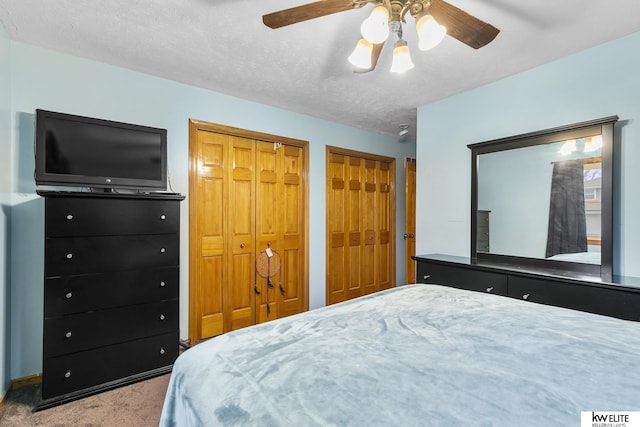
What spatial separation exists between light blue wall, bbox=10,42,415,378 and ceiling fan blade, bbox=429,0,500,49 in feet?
7.62

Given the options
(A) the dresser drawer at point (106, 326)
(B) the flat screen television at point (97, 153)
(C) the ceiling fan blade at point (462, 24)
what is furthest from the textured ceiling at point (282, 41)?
(A) the dresser drawer at point (106, 326)

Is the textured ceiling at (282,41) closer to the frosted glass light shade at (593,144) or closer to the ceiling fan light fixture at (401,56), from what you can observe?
the ceiling fan light fixture at (401,56)

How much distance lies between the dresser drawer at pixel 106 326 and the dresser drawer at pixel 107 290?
0.15 ft

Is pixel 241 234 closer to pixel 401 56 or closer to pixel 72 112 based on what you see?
pixel 72 112

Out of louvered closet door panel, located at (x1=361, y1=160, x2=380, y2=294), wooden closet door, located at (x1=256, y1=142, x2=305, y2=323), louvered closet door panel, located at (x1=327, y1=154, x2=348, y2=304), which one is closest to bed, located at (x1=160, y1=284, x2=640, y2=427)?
wooden closet door, located at (x1=256, y1=142, x2=305, y2=323)

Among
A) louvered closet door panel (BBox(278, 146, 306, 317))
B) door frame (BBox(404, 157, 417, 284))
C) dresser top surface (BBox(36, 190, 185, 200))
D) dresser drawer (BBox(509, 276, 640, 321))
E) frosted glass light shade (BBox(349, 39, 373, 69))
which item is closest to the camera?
frosted glass light shade (BBox(349, 39, 373, 69))

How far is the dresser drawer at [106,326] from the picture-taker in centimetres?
200

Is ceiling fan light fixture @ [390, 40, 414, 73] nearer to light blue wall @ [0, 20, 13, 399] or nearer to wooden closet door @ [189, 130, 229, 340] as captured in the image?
wooden closet door @ [189, 130, 229, 340]

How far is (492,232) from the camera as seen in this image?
2820 mm

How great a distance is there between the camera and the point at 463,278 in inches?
103

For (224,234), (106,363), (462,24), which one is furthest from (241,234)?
(462,24)

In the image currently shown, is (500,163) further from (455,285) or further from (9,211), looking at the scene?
(9,211)

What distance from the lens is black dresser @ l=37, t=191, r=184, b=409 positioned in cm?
200

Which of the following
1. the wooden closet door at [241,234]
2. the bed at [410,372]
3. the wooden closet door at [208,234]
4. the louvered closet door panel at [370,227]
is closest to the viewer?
the bed at [410,372]
